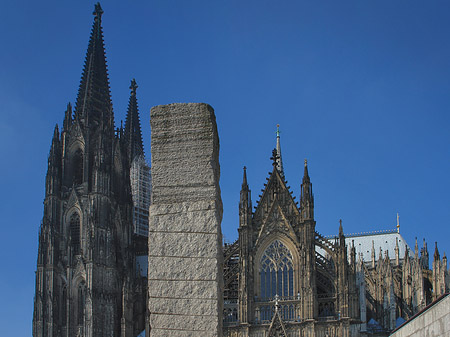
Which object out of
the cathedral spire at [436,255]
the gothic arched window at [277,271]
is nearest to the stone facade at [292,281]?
the gothic arched window at [277,271]

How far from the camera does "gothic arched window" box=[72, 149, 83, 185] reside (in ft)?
165

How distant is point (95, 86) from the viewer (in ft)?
176

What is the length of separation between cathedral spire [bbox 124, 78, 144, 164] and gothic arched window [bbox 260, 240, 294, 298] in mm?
27868

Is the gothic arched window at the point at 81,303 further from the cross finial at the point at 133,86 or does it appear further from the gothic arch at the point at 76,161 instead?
the cross finial at the point at 133,86

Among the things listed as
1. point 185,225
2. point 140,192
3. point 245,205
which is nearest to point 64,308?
point 245,205

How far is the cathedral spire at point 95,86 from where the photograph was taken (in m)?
52.0

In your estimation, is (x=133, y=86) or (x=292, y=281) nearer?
(x=292, y=281)

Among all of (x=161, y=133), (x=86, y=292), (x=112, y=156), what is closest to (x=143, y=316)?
(x=86, y=292)

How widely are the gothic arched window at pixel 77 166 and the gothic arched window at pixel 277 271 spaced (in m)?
17.4

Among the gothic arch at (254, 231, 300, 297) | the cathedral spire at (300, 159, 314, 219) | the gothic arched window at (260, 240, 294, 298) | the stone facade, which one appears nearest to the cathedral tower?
the stone facade

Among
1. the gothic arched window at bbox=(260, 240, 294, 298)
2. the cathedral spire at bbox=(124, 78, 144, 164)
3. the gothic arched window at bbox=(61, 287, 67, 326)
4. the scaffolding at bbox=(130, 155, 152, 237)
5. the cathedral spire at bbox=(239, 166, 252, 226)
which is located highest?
the cathedral spire at bbox=(124, 78, 144, 164)

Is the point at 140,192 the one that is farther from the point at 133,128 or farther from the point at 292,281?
the point at 292,281

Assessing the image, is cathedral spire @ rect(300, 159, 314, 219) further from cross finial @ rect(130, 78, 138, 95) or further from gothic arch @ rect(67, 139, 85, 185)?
cross finial @ rect(130, 78, 138, 95)

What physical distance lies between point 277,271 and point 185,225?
27.4 metres
